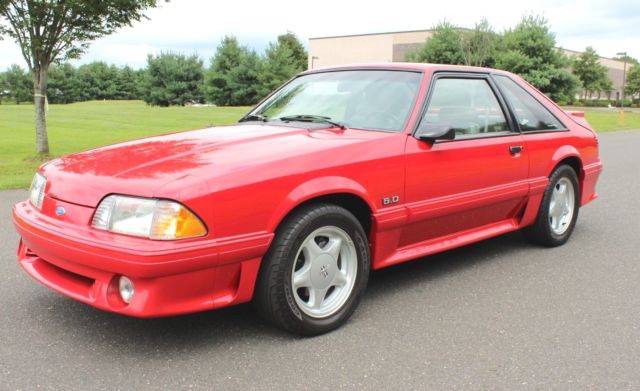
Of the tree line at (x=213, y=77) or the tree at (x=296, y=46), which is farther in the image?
the tree at (x=296, y=46)

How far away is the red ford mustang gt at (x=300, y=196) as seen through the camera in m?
2.64

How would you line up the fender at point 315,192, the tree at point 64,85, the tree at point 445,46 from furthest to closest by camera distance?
the tree at point 64,85 < the tree at point 445,46 < the fender at point 315,192

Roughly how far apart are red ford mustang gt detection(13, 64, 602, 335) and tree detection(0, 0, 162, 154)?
6.93 metres

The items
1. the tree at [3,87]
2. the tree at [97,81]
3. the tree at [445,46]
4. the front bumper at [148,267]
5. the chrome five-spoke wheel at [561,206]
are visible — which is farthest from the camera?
the tree at [97,81]

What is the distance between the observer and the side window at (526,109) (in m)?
4.53

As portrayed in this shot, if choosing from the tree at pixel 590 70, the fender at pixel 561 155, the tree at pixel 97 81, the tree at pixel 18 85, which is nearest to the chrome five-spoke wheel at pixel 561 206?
the fender at pixel 561 155

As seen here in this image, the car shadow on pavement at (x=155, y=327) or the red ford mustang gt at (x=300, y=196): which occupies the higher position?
the red ford mustang gt at (x=300, y=196)

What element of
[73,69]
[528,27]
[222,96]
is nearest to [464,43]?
[528,27]

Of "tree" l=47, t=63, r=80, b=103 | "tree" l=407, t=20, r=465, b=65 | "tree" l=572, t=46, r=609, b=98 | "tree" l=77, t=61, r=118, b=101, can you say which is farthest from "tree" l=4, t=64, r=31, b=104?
"tree" l=572, t=46, r=609, b=98

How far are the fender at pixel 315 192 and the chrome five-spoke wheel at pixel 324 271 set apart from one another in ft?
0.63

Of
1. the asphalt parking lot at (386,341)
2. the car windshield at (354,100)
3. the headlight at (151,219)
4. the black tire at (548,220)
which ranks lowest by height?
the asphalt parking lot at (386,341)

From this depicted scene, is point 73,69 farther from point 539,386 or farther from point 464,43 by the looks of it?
point 539,386

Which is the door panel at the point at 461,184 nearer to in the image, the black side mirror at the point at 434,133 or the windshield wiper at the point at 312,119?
the black side mirror at the point at 434,133

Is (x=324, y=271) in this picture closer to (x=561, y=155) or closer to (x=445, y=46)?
(x=561, y=155)
